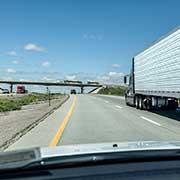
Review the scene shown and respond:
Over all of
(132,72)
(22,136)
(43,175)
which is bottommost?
(22,136)

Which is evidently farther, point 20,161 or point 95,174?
point 20,161

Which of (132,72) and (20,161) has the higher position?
(132,72)

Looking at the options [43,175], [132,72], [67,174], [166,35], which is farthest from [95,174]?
[132,72]

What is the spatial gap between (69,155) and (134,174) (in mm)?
676

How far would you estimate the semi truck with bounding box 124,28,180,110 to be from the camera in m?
17.6

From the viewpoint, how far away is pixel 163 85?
20.0 meters

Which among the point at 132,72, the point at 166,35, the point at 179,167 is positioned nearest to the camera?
the point at 179,167

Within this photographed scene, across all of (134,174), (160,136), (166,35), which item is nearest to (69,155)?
(134,174)

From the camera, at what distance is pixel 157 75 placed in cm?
2155

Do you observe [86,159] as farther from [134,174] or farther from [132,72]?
[132,72]

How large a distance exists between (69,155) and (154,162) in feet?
2.42

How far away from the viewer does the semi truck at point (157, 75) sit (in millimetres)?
17609

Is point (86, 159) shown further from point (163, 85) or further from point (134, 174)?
point (163, 85)

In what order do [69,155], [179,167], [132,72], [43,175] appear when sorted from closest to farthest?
1. [43,175]
2. [179,167]
3. [69,155]
4. [132,72]
